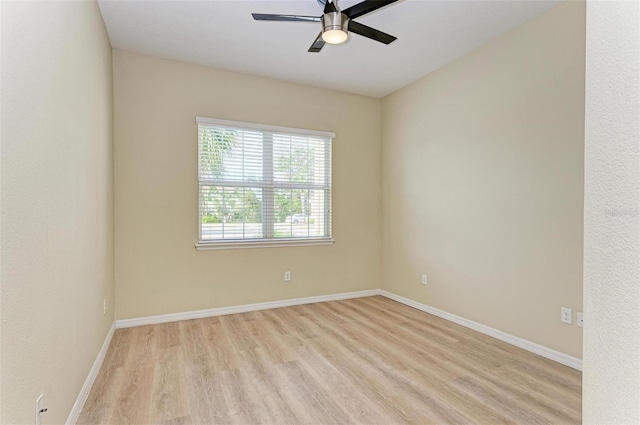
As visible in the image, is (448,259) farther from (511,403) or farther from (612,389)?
(612,389)

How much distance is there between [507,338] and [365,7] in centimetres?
303

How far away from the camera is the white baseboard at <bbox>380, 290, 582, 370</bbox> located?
2.62 metres

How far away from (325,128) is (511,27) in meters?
2.28

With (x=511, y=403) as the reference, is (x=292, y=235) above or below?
above

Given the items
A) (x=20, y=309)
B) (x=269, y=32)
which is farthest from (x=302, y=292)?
(x=20, y=309)

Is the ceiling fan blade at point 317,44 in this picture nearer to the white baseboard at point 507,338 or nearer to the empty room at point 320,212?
the empty room at point 320,212

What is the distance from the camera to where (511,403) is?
2098 millimetres

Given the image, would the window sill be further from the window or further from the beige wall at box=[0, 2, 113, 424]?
the beige wall at box=[0, 2, 113, 424]

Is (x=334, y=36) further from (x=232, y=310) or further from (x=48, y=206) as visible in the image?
(x=232, y=310)

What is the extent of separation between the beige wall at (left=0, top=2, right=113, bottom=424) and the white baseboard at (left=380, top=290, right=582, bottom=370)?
10.9 feet

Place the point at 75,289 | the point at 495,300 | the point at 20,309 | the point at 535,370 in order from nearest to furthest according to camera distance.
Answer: the point at 20,309 < the point at 75,289 < the point at 535,370 < the point at 495,300

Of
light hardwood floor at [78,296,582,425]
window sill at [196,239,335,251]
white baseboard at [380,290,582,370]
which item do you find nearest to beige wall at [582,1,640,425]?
light hardwood floor at [78,296,582,425]

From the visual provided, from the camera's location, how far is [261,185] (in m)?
4.11

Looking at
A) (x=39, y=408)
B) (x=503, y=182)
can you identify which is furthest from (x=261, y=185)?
(x=39, y=408)
